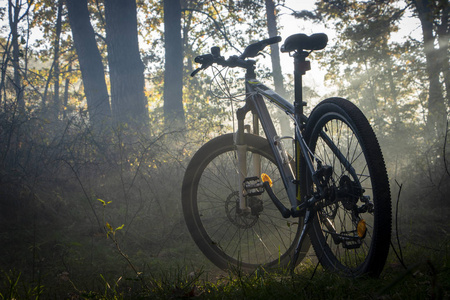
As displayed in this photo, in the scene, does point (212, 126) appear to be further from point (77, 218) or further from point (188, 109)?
point (188, 109)

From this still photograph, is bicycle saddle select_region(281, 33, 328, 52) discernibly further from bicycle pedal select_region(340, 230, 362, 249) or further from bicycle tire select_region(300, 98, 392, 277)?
bicycle pedal select_region(340, 230, 362, 249)

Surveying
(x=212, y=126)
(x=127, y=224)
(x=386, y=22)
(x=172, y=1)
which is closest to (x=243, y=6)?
(x=172, y=1)

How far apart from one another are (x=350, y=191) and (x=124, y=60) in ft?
24.4

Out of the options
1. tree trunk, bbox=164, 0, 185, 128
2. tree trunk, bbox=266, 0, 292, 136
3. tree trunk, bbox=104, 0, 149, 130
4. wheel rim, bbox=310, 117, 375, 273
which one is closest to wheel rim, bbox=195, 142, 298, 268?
wheel rim, bbox=310, 117, 375, 273

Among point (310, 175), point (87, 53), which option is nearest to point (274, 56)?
point (87, 53)

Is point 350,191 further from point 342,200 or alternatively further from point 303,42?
point 303,42

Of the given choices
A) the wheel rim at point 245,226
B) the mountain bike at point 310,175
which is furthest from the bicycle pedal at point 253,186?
the wheel rim at point 245,226

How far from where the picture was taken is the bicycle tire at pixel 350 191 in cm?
165

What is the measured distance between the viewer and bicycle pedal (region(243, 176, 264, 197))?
9.13 feet

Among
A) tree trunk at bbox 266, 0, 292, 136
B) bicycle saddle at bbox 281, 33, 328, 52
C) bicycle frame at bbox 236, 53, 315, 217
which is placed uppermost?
tree trunk at bbox 266, 0, 292, 136

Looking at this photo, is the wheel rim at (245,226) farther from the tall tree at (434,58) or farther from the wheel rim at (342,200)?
the tall tree at (434,58)

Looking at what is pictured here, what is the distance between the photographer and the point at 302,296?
160 centimetres

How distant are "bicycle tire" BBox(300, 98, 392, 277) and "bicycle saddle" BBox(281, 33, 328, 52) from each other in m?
0.44

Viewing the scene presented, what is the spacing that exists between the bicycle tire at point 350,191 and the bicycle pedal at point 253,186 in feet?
1.56
